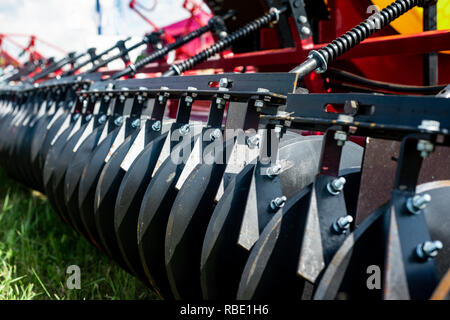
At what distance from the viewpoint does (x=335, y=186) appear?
2.90 ft

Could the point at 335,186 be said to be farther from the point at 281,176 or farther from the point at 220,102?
the point at 220,102

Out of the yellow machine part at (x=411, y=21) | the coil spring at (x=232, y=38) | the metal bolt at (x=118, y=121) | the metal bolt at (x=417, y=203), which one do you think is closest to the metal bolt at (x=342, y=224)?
the metal bolt at (x=417, y=203)

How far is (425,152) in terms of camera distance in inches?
30.0

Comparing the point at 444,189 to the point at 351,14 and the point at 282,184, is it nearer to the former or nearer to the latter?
the point at 282,184

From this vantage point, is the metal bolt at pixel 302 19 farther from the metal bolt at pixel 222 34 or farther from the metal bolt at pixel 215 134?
the metal bolt at pixel 215 134

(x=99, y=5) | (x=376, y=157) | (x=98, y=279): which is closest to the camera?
(x=376, y=157)

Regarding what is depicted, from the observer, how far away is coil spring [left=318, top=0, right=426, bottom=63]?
4.34 feet

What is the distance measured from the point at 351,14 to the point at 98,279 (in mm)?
1695

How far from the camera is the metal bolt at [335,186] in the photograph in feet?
2.88

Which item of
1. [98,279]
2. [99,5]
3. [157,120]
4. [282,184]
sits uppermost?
[99,5]

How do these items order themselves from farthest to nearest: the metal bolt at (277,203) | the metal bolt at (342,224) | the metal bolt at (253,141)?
the metal bolt at (253,141), the metal bolt at (277,203), the metal bolt at (342,224)

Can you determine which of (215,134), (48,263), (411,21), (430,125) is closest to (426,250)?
(430,125)
